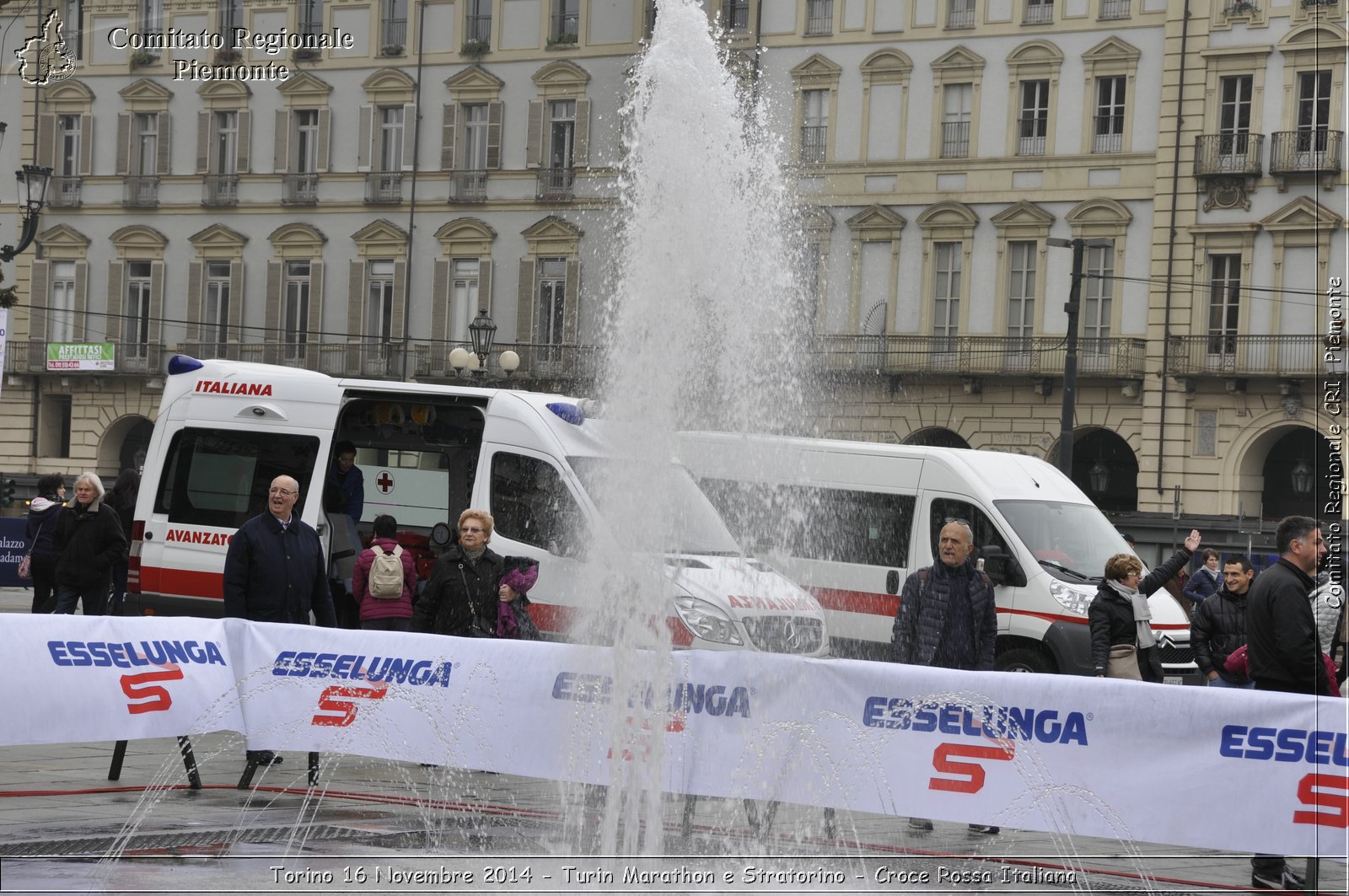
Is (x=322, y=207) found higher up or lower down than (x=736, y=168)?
higher up

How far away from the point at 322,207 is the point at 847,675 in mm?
38794

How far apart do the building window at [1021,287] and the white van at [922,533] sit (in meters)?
22.9

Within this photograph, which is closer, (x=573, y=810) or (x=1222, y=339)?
(x=573, y=810)

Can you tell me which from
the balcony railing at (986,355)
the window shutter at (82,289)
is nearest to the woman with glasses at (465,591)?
the balcony railing at (986,355)

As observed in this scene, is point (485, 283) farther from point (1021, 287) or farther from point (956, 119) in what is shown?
point (1021, 287)

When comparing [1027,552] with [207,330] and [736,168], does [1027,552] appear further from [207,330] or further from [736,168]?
[207,330]

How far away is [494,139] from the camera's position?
43.7 m

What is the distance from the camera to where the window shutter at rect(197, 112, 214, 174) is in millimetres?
44781

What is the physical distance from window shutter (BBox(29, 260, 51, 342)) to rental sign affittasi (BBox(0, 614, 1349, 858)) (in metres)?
39.7

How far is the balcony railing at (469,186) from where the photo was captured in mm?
43906

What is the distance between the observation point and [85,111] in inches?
1790

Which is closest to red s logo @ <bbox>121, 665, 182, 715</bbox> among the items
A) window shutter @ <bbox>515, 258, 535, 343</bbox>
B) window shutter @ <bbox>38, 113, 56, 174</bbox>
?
window shutter @ <bbox>515, 258, 535, 343</bbox>

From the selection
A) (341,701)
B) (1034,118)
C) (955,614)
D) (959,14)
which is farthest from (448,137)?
(341,701)

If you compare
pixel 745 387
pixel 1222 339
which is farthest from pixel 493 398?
pixel 1222 339
